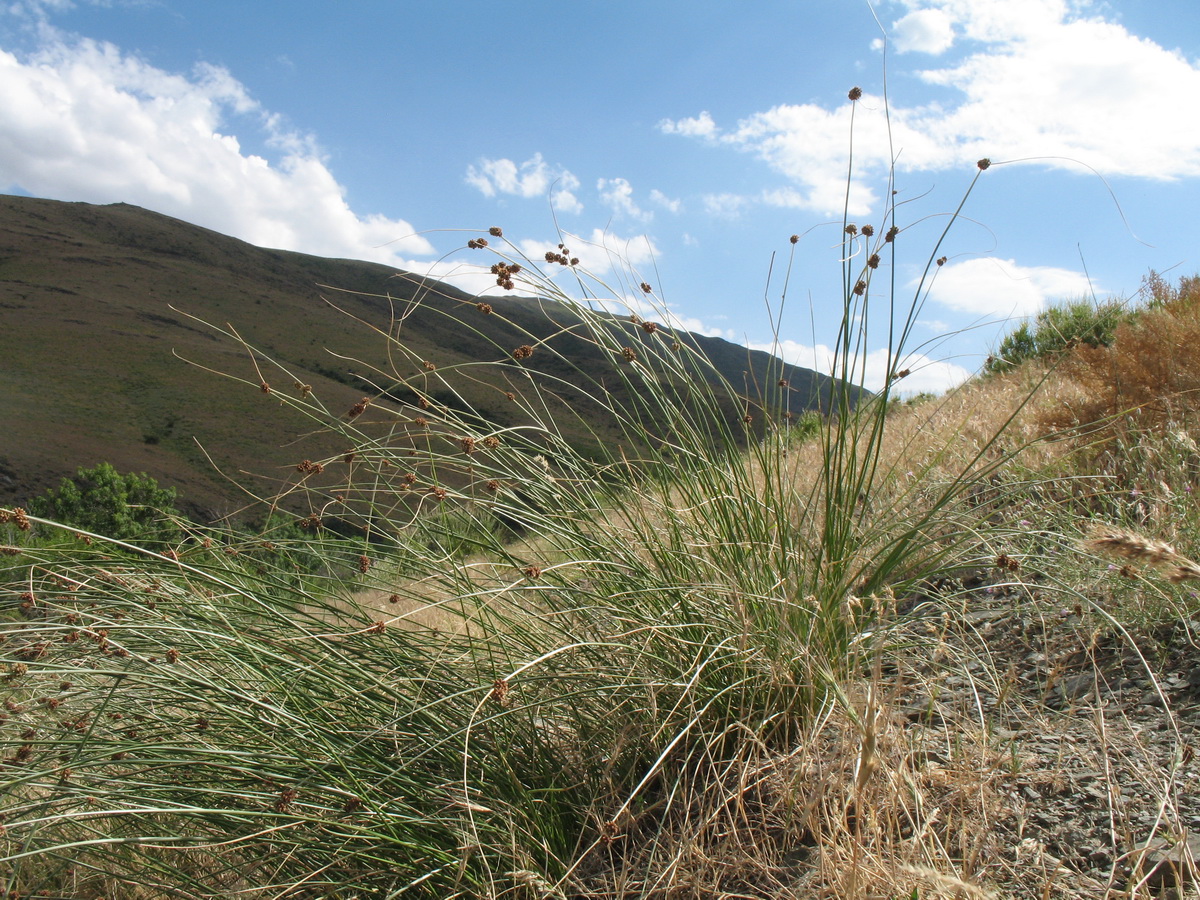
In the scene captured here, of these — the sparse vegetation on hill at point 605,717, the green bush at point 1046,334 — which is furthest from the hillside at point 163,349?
the sparse vegetation on hill at point 605,717

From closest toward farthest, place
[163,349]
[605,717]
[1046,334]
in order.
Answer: [605,717] → [1046,334] → [163,349]

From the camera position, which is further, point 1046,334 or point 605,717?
point 1046,334

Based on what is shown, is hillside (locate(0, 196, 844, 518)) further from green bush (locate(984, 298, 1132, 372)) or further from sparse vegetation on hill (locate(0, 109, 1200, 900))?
sparse vegetation on hill (locate(0, 109, 1200, 900))

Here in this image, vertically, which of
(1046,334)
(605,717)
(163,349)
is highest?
(1046,334)

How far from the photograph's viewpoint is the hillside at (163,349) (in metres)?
20.4

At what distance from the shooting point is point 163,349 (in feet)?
99.8

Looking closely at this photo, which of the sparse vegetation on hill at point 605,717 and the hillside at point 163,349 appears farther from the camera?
the hillside at point 163,349

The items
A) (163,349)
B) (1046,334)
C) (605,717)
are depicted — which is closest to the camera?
Result: (605,717)

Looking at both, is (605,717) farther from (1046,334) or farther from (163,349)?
(163,349)

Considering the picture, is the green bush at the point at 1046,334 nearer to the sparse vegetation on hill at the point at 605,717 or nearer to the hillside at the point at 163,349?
the hillside at the point at 163,349

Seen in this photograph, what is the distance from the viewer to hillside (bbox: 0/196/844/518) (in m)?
20.4

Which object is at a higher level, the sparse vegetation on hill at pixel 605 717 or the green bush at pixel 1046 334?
the green bush at pixel 1046 334

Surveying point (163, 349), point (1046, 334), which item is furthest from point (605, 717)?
point (163, 349)

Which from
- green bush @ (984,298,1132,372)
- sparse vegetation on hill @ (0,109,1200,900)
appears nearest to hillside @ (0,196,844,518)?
green bush @ (984,298,1132,372)
